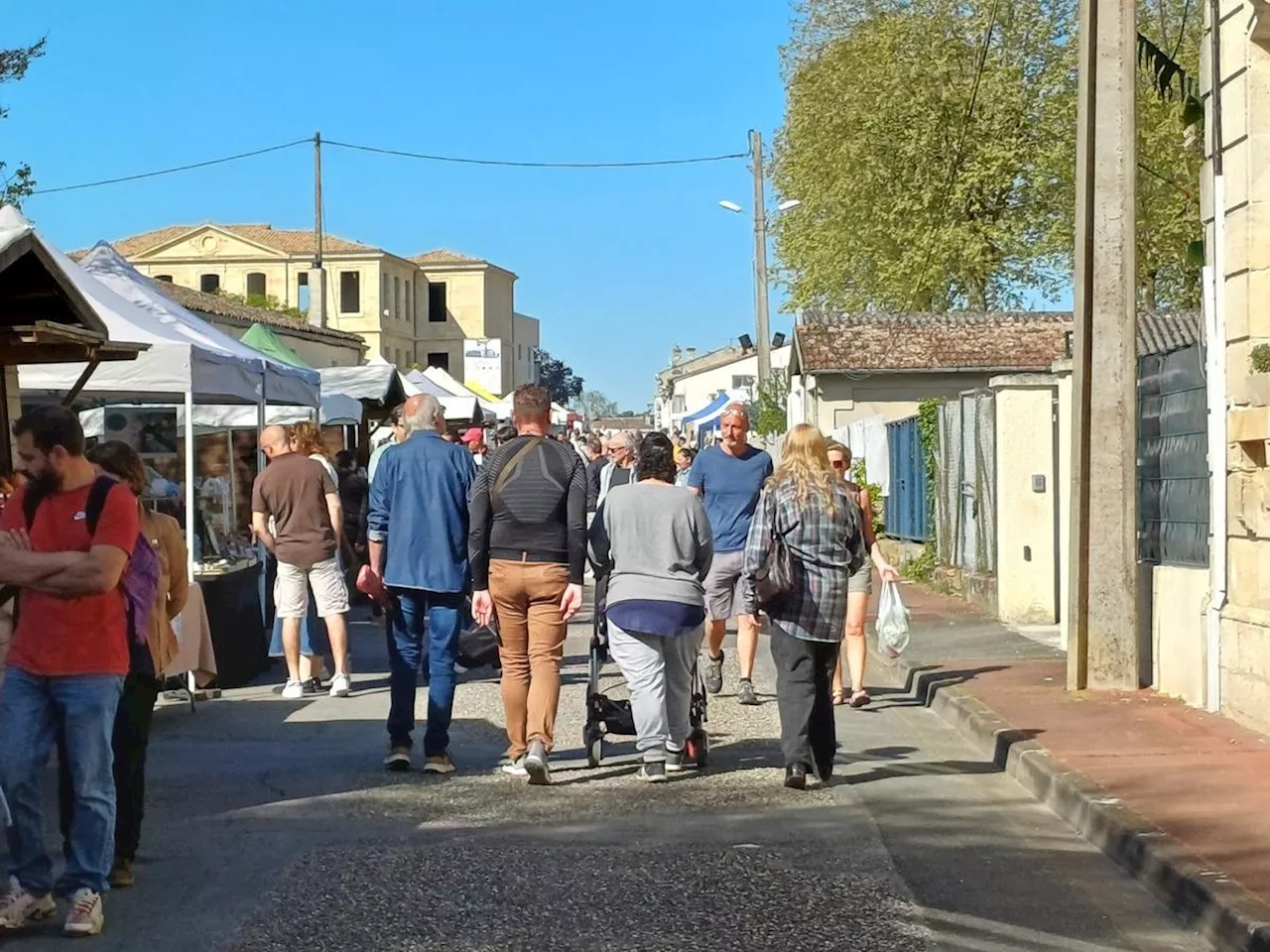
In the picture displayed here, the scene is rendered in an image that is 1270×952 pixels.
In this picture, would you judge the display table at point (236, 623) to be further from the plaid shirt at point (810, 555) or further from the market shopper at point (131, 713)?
the market shopper at point (131, 713)

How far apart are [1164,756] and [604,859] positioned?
3.41 m

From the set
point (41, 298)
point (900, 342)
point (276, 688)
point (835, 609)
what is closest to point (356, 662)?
point (276, 688)

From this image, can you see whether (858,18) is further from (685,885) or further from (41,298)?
(685,885)

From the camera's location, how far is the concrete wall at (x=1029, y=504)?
15.6 meters

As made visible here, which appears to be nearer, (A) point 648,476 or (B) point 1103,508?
(A) point 648,476

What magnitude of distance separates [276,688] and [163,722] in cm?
171

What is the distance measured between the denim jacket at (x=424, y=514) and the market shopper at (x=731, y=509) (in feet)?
8.98

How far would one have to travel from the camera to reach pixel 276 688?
41.0ft

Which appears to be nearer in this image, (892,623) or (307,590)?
(892,623)

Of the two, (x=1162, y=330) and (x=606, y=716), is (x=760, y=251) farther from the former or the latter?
(x=606, y=716)

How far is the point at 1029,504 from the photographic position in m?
15.6

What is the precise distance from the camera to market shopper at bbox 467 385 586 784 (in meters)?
8.55

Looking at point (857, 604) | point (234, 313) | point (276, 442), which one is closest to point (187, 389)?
point (276, 442)

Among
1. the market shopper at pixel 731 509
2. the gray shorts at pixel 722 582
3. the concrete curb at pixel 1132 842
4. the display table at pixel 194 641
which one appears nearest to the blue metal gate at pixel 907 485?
the market shopper at pixel 731 509
